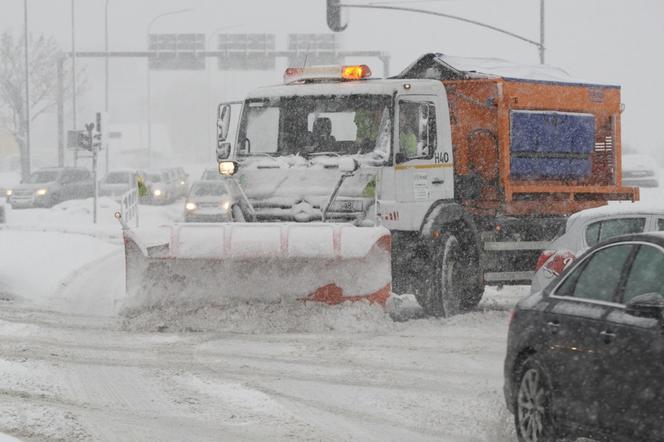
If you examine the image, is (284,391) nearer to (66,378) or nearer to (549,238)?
(66,378)

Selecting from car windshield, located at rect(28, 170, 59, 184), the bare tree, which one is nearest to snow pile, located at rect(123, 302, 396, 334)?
car windshield, located at rect(28, 170, 59, 184)

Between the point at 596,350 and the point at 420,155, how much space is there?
25.6 ft

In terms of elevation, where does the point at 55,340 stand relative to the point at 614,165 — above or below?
below

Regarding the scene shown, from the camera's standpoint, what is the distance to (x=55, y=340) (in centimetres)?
1288

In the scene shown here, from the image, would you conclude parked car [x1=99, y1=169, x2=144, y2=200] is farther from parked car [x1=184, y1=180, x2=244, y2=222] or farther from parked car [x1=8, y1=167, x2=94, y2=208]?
parked car [x1=184, y1=180, x2=244, y2=222]

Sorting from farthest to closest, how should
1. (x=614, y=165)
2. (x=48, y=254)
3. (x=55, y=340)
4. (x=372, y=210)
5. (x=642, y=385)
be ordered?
(x=48, y=254), (x=614, y=165), (x=372, y=210), (x=55, y=340), (x=642, y=385)

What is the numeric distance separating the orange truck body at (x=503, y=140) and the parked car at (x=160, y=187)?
37.8 m

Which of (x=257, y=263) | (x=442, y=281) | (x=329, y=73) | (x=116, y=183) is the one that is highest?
(x=329, y=73)

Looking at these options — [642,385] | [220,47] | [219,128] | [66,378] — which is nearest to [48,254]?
[219,128]

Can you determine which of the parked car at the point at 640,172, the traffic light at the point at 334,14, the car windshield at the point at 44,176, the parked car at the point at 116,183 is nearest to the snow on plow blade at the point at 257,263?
the traffic light at the point at 334,14

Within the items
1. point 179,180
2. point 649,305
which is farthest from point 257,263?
point 179,180

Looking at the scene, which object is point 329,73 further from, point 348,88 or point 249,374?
point 249,374

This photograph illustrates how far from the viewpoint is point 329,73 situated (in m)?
15.2

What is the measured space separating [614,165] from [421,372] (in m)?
7.27
